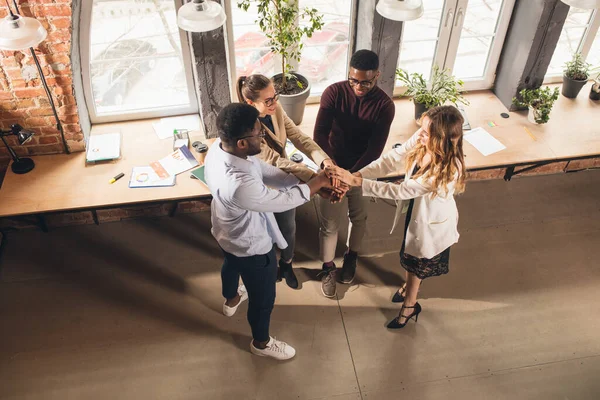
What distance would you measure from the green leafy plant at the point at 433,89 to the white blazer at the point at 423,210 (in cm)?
107

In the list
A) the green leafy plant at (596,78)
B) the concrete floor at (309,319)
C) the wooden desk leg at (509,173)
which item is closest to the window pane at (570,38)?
the green leafy plant at (596,78)

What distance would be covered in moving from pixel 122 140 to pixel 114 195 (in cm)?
67

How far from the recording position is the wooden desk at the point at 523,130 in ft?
13.2

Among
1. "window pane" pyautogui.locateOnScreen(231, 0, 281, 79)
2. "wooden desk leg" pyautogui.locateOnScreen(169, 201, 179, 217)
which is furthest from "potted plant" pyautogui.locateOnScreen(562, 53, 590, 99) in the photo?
"wooden desk leg" pyautogui.locateOnScreen(169, 201, 179, 217)

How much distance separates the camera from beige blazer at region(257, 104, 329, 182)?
3.17 m

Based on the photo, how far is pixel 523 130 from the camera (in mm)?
4297

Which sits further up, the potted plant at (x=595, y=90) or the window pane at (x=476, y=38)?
the window pane at (x=476, y=38)

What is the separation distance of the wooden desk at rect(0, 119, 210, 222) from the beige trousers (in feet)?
2.82

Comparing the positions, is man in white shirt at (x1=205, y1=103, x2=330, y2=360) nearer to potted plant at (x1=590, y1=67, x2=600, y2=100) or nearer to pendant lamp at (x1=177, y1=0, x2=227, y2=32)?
pendant lamp at (x1=177, y1=0, x2=227, y2=32)

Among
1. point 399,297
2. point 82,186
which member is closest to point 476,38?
point 399,297

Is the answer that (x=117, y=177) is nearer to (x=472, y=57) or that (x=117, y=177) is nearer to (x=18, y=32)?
(x=18, y=32)

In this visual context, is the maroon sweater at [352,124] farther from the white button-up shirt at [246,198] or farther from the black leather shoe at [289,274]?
the black leather shoe at [289,274]

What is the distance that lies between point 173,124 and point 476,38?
2.73 m

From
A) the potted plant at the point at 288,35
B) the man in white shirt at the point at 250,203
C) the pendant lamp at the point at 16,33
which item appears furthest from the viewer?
the potted plant at the point at 288,35
